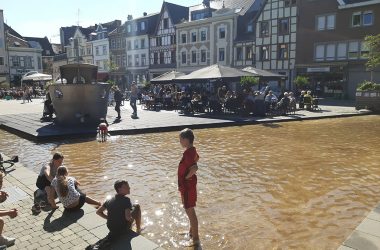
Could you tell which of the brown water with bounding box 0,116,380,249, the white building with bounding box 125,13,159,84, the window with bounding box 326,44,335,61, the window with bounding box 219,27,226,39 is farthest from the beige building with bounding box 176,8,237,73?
the brown water with bounding box 0,116,380,249

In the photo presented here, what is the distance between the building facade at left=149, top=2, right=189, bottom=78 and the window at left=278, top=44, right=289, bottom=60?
16698 millimetres

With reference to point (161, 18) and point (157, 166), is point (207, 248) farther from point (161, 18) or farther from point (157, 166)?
point (161, 18)

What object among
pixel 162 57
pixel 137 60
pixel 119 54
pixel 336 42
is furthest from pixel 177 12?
pixel 336 42

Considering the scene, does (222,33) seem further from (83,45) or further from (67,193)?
(67,193)

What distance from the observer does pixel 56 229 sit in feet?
15.2

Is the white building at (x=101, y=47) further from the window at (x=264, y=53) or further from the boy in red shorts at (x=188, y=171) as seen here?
the boy in red shorts at (x=188, y=171)

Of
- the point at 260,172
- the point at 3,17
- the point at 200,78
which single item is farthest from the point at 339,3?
the point at 3,17

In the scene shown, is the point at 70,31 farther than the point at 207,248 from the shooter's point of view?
Yes

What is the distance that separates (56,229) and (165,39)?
49.7 meters

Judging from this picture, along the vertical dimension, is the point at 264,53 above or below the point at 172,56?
below

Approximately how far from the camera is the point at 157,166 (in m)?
8.39

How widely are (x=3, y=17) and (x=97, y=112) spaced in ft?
178

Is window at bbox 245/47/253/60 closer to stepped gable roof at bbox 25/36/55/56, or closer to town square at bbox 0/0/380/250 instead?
town square at bbox 0/0/380/250

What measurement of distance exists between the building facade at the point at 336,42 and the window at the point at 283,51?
4.80 ft
